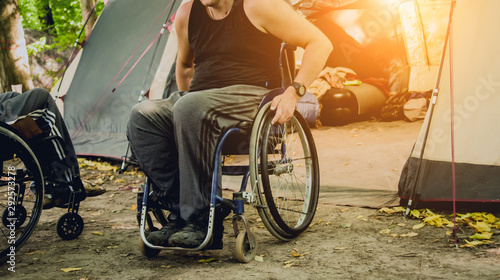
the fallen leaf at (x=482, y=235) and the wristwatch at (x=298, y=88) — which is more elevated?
the wristwatch at (x=298, y=88)

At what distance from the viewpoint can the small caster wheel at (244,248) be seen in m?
2.31

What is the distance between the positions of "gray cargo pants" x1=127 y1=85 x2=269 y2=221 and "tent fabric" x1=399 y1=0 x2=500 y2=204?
1133 millimetres

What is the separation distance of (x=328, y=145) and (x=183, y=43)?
294cm

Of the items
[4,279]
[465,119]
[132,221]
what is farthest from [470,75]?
[4,279]

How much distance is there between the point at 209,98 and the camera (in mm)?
2299

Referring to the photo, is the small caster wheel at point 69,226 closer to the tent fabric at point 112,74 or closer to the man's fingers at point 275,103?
the man's fingers at point 275,103

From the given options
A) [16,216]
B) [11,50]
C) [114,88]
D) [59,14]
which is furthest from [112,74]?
[59,14]

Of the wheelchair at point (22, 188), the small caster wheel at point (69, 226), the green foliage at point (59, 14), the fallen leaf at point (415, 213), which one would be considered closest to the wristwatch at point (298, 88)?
the fallen leaf at point (415, 213)

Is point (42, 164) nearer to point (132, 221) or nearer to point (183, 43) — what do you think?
point (132, 221)

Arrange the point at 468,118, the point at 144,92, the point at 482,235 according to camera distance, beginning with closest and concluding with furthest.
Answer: the point at 482,235 < the point at 468,118 < the point at 144,92

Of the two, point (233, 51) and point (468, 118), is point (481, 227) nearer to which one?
point (468, 118)

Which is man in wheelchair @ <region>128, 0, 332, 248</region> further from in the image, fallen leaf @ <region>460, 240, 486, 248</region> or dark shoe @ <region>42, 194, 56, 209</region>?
fallen leaf @ <region>460, 240, 486, 248</region>

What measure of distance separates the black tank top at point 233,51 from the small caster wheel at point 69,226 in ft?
3.18

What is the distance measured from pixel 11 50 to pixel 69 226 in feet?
15.2
